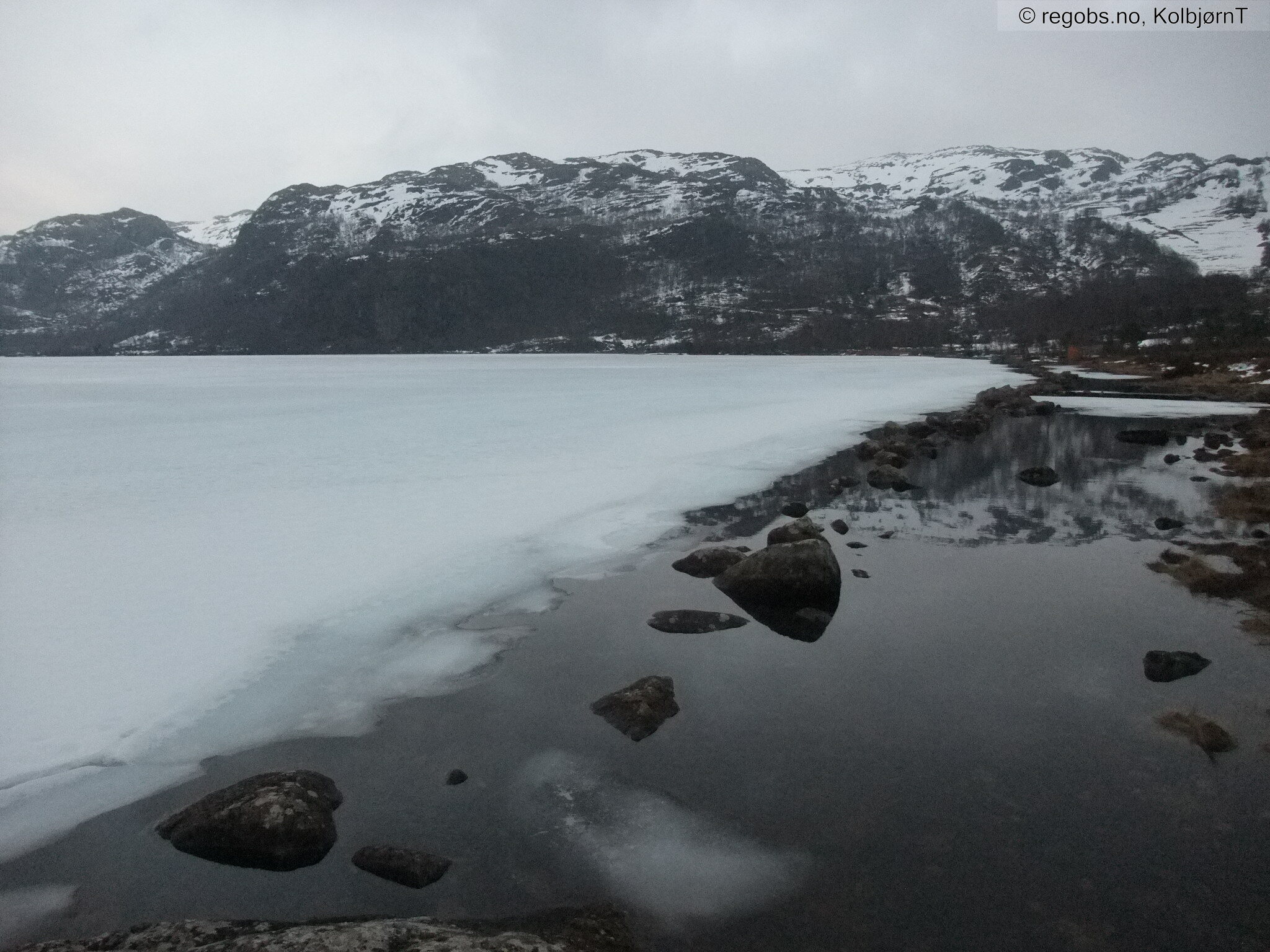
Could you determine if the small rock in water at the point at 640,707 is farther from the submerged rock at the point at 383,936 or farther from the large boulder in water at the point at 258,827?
the large boulder in water at the point at 258,827

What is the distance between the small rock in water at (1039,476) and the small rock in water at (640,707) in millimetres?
14007

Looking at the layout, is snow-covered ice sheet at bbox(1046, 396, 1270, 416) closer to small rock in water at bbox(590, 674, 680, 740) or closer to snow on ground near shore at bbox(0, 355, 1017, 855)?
snow on ground near shore at bbox(0, 355, 1017, 855)

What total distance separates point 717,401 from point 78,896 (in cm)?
3367

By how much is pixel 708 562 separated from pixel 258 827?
698 cm

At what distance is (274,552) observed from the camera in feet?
36.0

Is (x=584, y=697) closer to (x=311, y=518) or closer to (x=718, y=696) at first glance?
(x=718, y=696)

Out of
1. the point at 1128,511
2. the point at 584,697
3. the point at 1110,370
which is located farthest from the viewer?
the point at 1110,370

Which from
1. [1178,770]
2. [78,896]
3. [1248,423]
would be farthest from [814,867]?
[1248,423]

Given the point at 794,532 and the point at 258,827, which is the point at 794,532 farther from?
the point at 258,827

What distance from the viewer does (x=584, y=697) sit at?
723 cm

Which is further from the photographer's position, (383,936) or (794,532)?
(794,532)

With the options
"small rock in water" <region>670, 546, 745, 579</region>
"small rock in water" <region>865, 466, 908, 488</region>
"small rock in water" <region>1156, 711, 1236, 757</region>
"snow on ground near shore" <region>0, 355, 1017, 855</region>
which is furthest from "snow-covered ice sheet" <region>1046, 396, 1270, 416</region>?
"small rock in water" <region>1156, 711, 1236, 757</region>

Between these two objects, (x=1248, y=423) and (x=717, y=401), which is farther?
(x=717, y=401)

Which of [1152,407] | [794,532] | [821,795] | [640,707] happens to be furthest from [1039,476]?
[1152,407]
